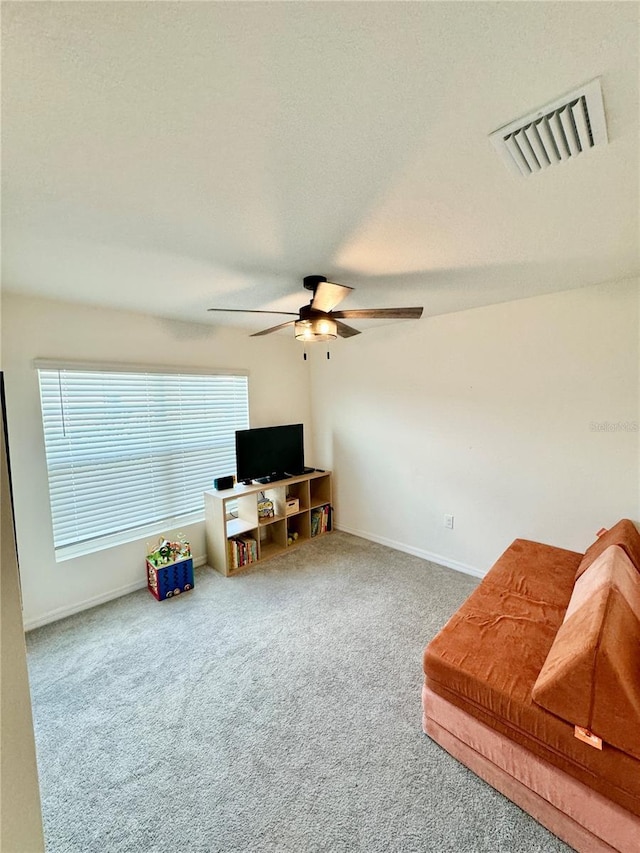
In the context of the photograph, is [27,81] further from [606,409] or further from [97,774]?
[606,409]

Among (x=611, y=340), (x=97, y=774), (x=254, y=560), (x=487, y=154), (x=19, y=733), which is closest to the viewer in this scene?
(x=19, y=733)

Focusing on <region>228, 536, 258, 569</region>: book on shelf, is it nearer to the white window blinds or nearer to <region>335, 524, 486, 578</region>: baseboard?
the white window blinds

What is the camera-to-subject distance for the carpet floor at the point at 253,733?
1.29 metres

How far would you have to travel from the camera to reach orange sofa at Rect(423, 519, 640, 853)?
1.10 m

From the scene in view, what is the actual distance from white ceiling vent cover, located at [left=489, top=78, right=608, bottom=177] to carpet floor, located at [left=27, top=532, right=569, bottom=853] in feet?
7.93

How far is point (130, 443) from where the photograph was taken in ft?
9.67

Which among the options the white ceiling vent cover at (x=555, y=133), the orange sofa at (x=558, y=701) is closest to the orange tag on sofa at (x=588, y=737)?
the orange sofa at (x=558, y=701)

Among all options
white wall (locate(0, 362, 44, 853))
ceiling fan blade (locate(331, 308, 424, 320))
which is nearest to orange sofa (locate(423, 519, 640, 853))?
white wall (locate(0, 362, 44, 853))

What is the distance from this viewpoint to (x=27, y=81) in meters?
0.82

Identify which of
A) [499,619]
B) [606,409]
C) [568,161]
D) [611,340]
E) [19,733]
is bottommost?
[499,619]

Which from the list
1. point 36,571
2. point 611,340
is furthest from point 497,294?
point 36,571

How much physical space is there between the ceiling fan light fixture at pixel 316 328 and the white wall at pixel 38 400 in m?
1.61

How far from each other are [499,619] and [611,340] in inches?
79.2

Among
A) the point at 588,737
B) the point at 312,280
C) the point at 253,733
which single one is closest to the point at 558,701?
the point at 588,737
